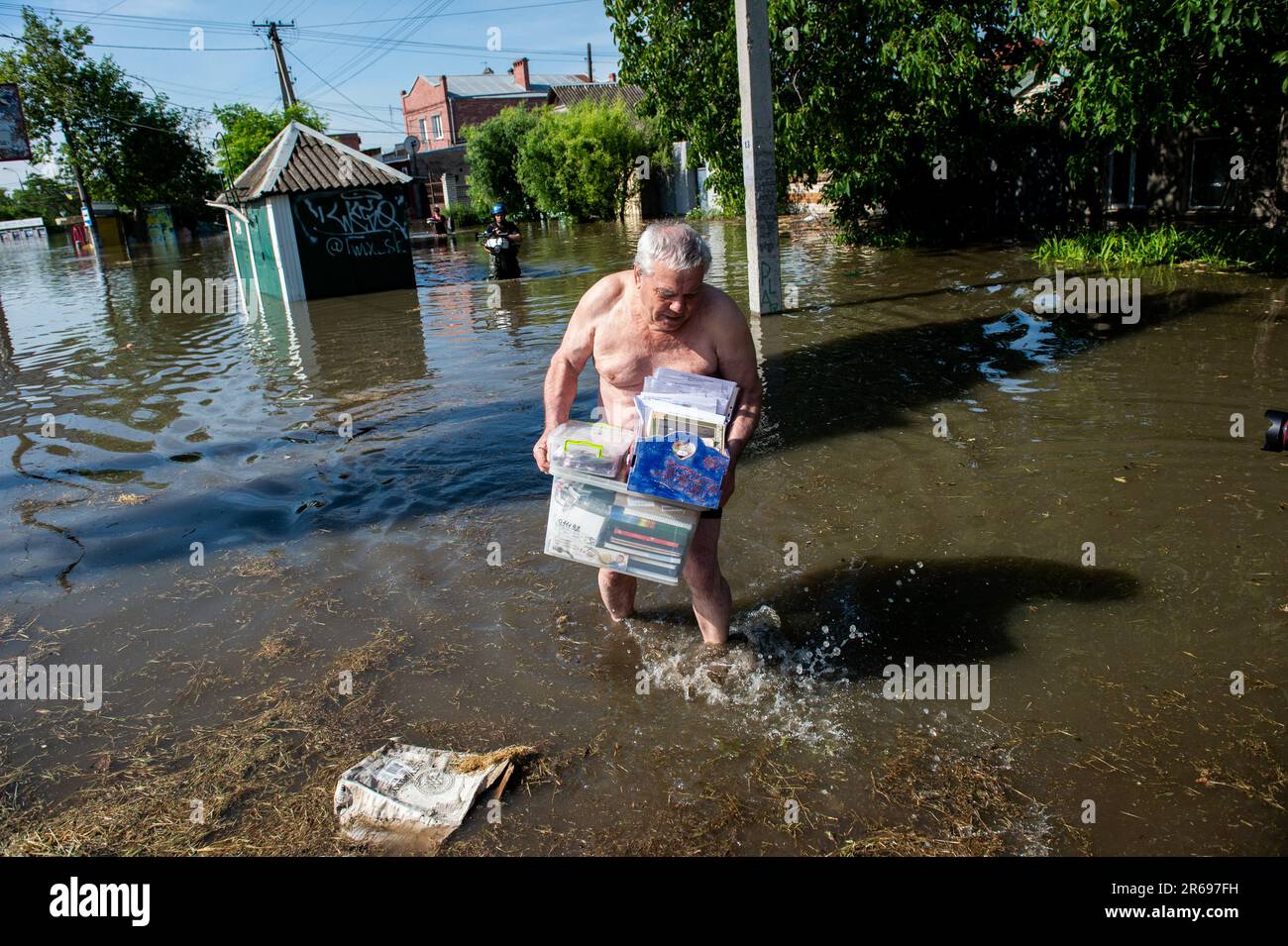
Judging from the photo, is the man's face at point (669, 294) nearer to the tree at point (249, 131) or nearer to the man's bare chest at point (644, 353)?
the man's bare chest at point (644, 353)

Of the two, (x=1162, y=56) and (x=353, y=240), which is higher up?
(x=1162, y=56)

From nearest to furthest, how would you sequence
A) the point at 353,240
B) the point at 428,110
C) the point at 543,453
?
the point at 543,453 → the point at 353,240 → the point at 428,110

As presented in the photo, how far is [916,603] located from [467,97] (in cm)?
6614

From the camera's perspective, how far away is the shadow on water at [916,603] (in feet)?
13.3

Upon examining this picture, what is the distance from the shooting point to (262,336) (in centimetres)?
1387

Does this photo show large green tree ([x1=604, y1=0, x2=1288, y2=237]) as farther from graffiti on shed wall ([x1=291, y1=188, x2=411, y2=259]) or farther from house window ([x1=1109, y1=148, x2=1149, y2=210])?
graffiti on shed wall ([x1=291, y1=188, x2=411, y2=259])

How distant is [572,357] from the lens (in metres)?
3.76

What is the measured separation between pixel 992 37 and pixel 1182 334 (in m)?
8.41

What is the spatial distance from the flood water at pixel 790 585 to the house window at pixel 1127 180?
8206mm

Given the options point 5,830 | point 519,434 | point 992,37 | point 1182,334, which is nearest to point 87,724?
point 5,830

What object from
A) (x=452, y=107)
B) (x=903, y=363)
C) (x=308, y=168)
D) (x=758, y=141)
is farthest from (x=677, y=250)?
(x=452, y=107)

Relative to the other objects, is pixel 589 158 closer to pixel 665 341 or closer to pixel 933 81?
pixel 933 81

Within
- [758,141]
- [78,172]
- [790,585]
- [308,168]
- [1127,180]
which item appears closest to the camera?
[790,585]

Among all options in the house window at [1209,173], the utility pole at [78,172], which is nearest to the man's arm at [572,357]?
the house window at [1209,173]
